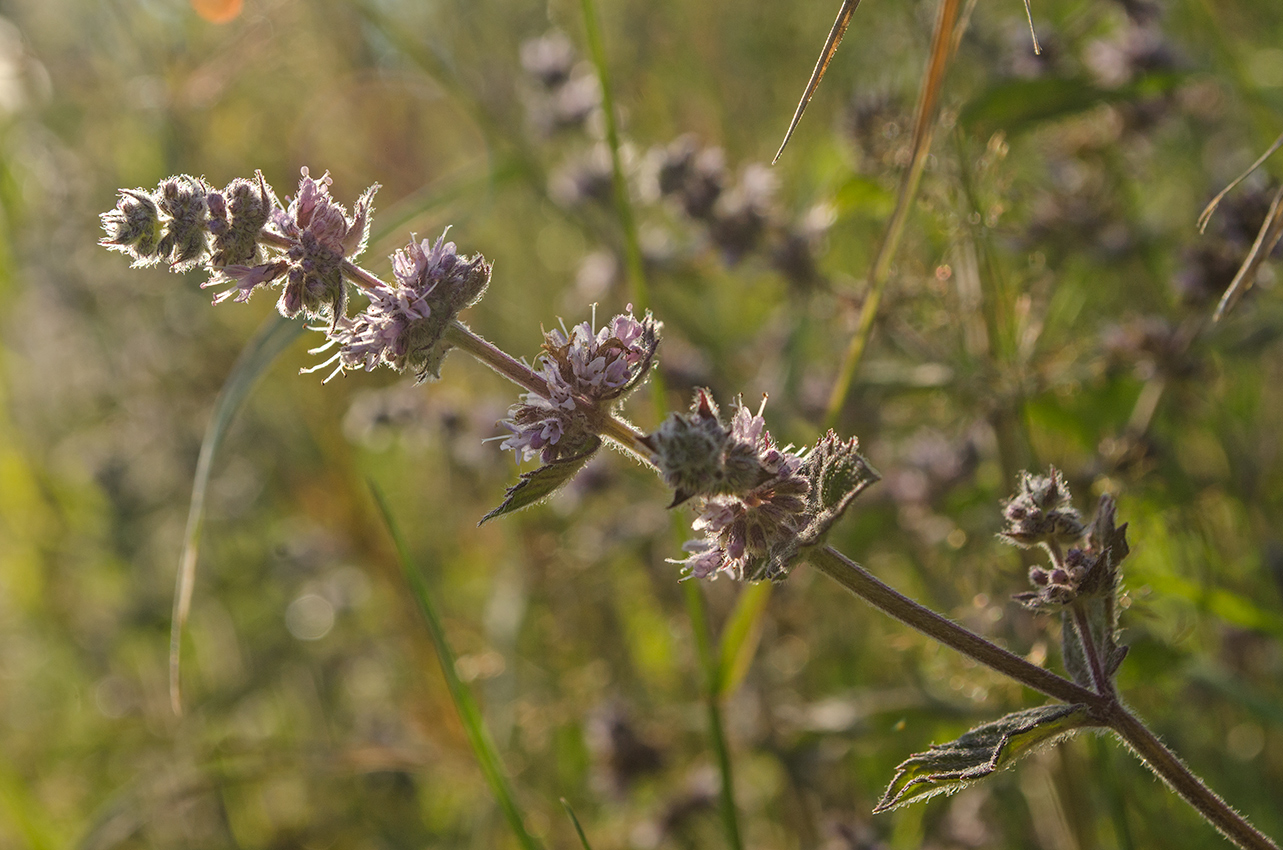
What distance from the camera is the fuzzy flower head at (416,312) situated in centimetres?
132

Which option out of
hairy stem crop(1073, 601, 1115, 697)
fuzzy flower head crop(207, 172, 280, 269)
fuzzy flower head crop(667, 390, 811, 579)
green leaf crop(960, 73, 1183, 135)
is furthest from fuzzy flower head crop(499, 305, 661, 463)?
green leaf crop(960, 73, 1183, 135)

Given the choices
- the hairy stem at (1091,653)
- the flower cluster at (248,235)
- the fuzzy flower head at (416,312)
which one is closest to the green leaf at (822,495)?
the hairy stem at (1091,653)

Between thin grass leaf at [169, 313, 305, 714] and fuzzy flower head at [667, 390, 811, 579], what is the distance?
36.4 inches

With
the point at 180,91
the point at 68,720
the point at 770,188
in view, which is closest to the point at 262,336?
the point at 770,188

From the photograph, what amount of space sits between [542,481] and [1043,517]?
692 mm

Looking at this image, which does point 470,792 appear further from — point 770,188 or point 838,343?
point 770,188

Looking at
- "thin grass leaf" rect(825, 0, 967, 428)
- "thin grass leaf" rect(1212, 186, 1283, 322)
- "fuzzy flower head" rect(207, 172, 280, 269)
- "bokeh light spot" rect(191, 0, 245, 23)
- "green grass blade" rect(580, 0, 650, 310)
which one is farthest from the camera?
"bokeh light spot" rect(191, 0, 245, 23)

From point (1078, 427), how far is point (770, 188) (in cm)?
114

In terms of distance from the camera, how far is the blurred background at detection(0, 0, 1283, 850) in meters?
2.50

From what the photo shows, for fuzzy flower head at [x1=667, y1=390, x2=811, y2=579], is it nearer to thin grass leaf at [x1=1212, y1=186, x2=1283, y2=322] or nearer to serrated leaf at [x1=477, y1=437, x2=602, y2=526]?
serrated leaf at [x1=477, y1=437, x2=602, y2=526]

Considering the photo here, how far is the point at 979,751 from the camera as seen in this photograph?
1.28m

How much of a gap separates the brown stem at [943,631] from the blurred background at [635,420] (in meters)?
0.65

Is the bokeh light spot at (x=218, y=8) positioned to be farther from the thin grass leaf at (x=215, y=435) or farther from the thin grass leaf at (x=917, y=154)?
the thin grass leaf at (x=917, y=154)

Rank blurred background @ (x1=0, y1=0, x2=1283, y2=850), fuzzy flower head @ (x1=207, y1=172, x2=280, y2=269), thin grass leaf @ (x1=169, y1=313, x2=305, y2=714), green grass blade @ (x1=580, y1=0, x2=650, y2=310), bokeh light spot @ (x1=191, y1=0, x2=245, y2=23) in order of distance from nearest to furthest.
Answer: fuzzy flower head @ (x1=207, y1=172, x2=280, y2=269)
thin grass leaf @ (x1=169, y1=313, x2=305, y2=714)
green grass blade @ (x1=580, y1=0, x2=650, y2=310)
blurred background @ (x1=0, y1=0, x2=1283, y2=850)
bokeh light spot @ (x1=191, y1=0, x2=245, y2=23)
